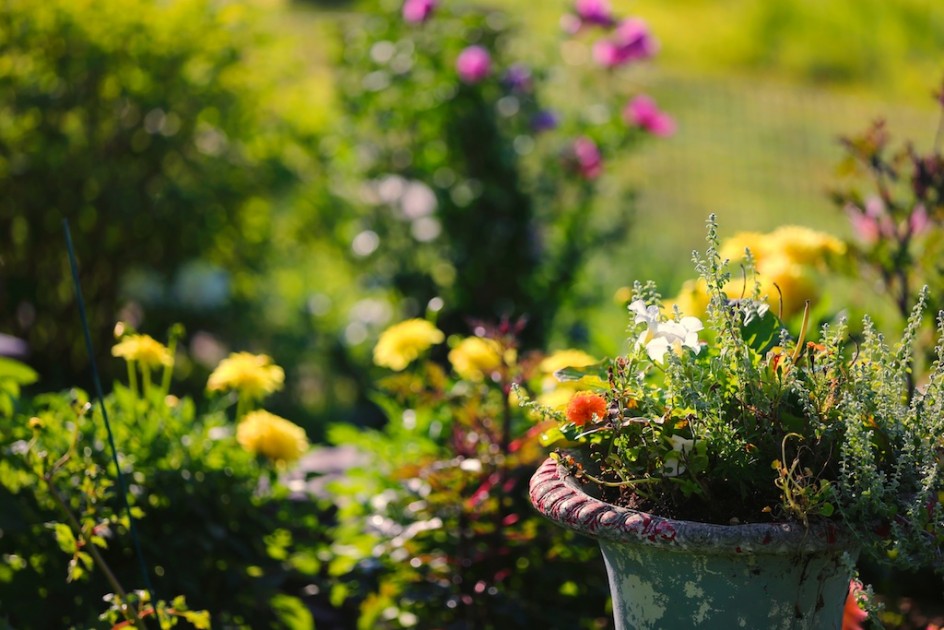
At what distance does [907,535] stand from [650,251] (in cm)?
543

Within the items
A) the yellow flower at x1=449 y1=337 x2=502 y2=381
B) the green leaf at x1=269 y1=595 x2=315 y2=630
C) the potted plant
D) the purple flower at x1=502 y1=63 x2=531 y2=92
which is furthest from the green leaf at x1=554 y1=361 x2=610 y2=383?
the purple flower at x1=502 y1=63 x2=531 y2=92

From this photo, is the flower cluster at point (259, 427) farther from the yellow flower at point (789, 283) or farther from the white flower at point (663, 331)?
the yellow flower at point (789, 283)

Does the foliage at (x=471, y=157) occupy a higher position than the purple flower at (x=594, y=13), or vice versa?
the purple flower at (x=594, y=13)

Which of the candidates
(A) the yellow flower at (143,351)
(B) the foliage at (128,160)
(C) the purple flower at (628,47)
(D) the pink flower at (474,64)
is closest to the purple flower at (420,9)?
(D) the pink flower at (474,64)

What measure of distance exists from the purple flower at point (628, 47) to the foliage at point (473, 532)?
2.24 metres

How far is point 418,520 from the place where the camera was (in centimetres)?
276

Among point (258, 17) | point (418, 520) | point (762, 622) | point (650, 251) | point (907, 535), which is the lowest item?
point (650, 251)

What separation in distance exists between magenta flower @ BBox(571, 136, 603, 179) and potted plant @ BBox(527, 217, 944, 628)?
2828 millimetres

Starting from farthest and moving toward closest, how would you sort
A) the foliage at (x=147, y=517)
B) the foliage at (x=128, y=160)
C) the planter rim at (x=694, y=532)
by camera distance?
the foliage at (x=128, y=160) → the foliage at (x=147, y=517) → the planter rim at (x=694, y=532)

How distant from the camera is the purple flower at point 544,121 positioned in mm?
4602

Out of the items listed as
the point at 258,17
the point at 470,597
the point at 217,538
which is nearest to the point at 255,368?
the point at 217,538

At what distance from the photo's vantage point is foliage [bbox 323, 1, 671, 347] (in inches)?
185

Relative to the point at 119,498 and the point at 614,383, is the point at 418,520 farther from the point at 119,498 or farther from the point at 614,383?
the point at 614,383

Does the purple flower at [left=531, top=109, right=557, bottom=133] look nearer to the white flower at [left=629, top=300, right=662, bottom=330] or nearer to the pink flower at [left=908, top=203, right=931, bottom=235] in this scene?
the pink flower at [left=908, top=203, right=931, bottom=235]
